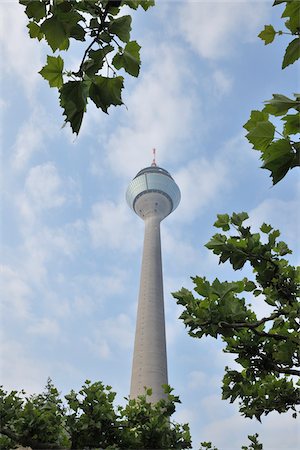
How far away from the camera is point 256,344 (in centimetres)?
638

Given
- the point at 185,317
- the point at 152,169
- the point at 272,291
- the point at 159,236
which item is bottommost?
the point at 185,317

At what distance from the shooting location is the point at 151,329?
68.2 m

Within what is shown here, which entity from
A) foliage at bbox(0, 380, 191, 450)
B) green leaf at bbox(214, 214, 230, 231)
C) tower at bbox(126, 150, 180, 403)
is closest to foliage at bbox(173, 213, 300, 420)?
green leaf at bbox(214, 214, 230, 231)

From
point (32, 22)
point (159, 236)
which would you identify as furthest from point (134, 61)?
point (159, 236)

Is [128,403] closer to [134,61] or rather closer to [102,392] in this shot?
[102,392]

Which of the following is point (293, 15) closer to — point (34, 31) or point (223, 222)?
point (34, 31)

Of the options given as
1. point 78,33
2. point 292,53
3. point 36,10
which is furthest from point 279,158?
point 36,10

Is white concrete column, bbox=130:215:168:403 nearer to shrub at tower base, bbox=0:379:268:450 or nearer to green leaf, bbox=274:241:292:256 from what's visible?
shrub at tower base, bbox=0:379:268:450

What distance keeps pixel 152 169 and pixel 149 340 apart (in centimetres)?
4031

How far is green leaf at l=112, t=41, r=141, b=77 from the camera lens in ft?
6.42

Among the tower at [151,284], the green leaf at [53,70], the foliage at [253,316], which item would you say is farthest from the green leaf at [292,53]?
the tower at [151,284]

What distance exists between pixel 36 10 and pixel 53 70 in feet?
0.88

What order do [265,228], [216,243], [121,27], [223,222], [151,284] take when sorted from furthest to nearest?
[151,284] < [265,228] < [223,222] < [216,243] < [121,27]

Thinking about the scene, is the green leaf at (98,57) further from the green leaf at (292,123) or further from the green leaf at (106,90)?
the green leaf at (292,123)
